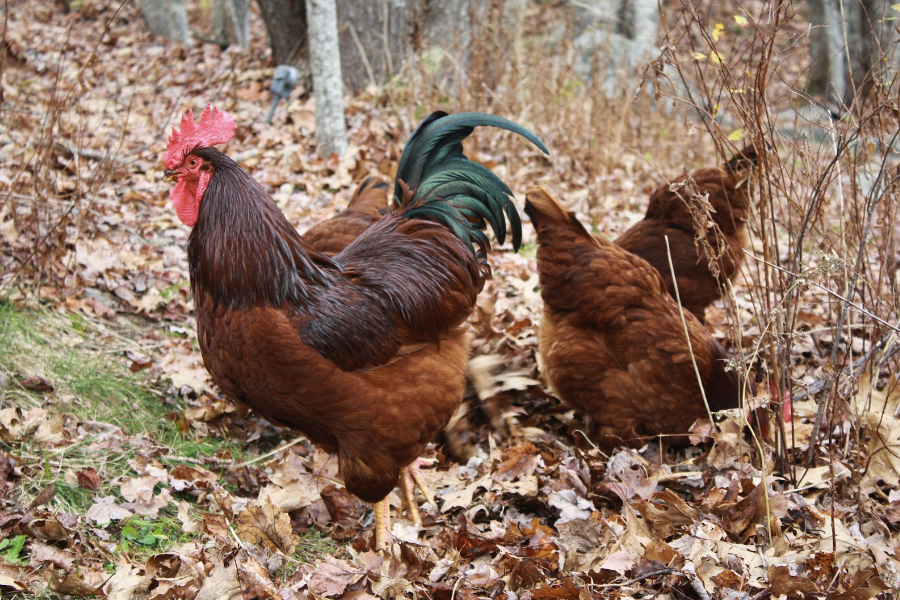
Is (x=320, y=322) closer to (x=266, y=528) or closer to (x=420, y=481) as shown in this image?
(x=266, y=528)


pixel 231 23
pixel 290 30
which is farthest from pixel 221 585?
pixel 231 23

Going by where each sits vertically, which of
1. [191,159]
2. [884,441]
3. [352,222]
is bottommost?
[884,441]

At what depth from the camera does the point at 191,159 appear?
11.0 ft

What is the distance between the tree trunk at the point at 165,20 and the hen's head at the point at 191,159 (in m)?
10.9

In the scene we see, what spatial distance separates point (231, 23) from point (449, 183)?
995cm

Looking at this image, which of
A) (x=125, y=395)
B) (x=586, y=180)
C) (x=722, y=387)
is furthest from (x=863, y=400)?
(x=586, y=180)

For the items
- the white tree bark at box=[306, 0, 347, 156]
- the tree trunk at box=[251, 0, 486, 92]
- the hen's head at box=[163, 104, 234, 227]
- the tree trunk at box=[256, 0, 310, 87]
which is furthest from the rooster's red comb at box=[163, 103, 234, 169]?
the tree trunk at box=[256, 0, 310, 87]

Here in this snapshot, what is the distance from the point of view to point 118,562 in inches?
119

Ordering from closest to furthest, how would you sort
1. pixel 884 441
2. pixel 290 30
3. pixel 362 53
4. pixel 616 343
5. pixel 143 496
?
pixel 884 441
pixel 143 496
pixel 616 343
pixel 362 53
pixel 290 30

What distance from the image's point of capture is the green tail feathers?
14.1ft

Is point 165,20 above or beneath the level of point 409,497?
above

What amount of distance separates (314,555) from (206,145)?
2.11 meters

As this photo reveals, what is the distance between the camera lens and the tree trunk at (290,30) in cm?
981

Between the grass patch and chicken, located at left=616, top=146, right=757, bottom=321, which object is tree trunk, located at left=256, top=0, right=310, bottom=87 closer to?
chicken, located at left=616, top=146, right=757, bottom=321
